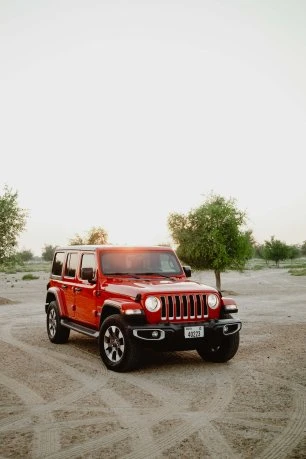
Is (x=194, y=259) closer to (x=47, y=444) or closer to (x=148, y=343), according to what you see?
(x=148, y=343)

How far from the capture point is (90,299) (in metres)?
9.10

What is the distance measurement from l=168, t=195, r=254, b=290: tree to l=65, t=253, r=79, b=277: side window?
18.3 metres

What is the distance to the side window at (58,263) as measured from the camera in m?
10.8

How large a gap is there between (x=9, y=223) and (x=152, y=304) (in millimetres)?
17231

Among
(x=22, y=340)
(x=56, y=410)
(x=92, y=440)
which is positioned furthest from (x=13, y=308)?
(x=92, y=440)

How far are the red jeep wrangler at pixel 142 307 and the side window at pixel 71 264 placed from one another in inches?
0.9

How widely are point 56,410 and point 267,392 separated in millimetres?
2806

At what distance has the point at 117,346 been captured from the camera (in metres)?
7.96

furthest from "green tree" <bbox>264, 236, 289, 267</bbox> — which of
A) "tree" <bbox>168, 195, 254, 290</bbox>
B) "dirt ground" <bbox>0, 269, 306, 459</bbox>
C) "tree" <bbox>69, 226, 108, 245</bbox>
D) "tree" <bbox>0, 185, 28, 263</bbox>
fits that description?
"dirt ground" <bbox>0, 269, 306, 459</bbox>

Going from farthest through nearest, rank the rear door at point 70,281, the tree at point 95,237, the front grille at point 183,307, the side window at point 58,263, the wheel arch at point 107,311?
the tree at point 95,237 < the side window at point 58,263 < the rear door at point 70,281 < the wheel arch at point 107,311 < the front grille at point 183,307

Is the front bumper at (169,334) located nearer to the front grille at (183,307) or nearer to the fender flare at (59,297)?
the front grille at (183,307)

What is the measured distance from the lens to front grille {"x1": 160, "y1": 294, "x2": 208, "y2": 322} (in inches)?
307

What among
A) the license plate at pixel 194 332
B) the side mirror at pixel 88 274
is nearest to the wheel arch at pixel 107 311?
the side mirror at pixel 88 274

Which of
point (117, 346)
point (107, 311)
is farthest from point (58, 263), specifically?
point (117, 346)
